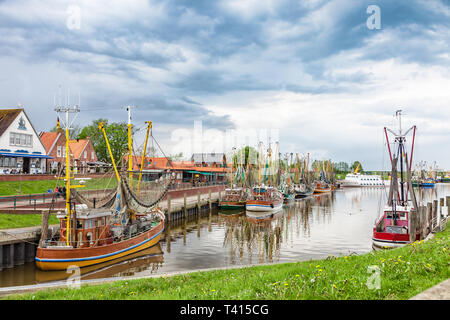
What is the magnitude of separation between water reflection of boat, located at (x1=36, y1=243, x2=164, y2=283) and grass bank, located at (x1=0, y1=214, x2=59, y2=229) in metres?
5.30

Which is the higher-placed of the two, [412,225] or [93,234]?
[412,225]

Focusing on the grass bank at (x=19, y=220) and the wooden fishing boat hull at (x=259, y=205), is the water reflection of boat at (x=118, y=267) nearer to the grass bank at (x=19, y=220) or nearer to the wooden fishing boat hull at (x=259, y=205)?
the grass bank at (x=19, y=220)

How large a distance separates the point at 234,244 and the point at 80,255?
15.7 meters

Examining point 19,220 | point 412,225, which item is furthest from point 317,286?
point 19,220

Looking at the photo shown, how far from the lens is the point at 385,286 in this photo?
381 inches

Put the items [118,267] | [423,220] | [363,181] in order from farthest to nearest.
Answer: [363,181] < [423,220] < [118,267]

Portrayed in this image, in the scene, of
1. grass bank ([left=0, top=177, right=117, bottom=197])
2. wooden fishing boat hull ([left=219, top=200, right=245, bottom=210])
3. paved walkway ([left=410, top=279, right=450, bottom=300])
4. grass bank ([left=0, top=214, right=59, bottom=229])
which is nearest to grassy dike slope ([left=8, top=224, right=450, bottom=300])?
paved walkway ([left=410, top=279, right=450, bottom=300])

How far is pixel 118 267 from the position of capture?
87.4ft

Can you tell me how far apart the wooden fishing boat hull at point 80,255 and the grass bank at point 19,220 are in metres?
5.20

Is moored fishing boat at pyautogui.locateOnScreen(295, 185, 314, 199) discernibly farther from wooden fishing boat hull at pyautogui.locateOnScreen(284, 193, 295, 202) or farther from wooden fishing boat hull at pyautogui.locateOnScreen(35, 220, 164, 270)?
wooden fishing boat hull at pyautogui.locateOnScreen(35, 220, 164, 270)

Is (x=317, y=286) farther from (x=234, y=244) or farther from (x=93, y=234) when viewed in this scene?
(x=234, y=244)
